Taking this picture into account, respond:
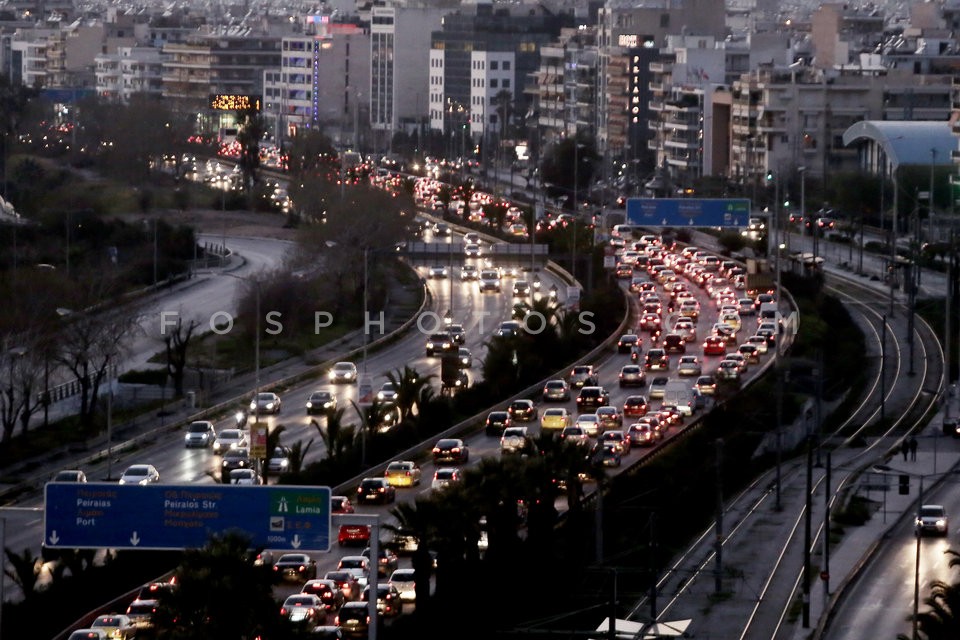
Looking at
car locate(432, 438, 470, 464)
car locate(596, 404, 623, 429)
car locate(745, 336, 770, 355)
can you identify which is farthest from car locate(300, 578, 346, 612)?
car locate(745, 336, 770, 355)

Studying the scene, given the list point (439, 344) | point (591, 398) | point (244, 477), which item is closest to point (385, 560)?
point (244, 477)

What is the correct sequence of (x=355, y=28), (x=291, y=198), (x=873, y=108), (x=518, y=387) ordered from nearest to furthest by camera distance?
(x=518, y=387), (x=291, y=198), (x=873, y=108), (x=355, y=28)

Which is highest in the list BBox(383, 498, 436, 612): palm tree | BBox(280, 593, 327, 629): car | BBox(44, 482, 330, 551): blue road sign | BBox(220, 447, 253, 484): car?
BBox(44, 482, 330, 551): blue road sign

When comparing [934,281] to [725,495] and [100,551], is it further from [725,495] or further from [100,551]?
[100,551]

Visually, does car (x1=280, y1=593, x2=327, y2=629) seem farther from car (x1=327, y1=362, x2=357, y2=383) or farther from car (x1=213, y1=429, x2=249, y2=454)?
car (x1=327, y1=362, x2=357, y2=383)

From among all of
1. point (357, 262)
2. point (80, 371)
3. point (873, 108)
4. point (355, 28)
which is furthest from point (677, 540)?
point (355, 28)

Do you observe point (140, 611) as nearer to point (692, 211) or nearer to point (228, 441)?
point (228, 441)

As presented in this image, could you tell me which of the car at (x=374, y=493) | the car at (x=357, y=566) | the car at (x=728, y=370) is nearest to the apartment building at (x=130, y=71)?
the car at (x=728, y=370)

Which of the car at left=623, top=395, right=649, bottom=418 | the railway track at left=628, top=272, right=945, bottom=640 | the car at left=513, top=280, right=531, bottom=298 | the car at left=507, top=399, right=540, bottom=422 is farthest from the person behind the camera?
the car at left=513, top=280, right=531, bottom=298

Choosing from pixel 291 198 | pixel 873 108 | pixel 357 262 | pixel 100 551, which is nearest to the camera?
pixel 100 551
